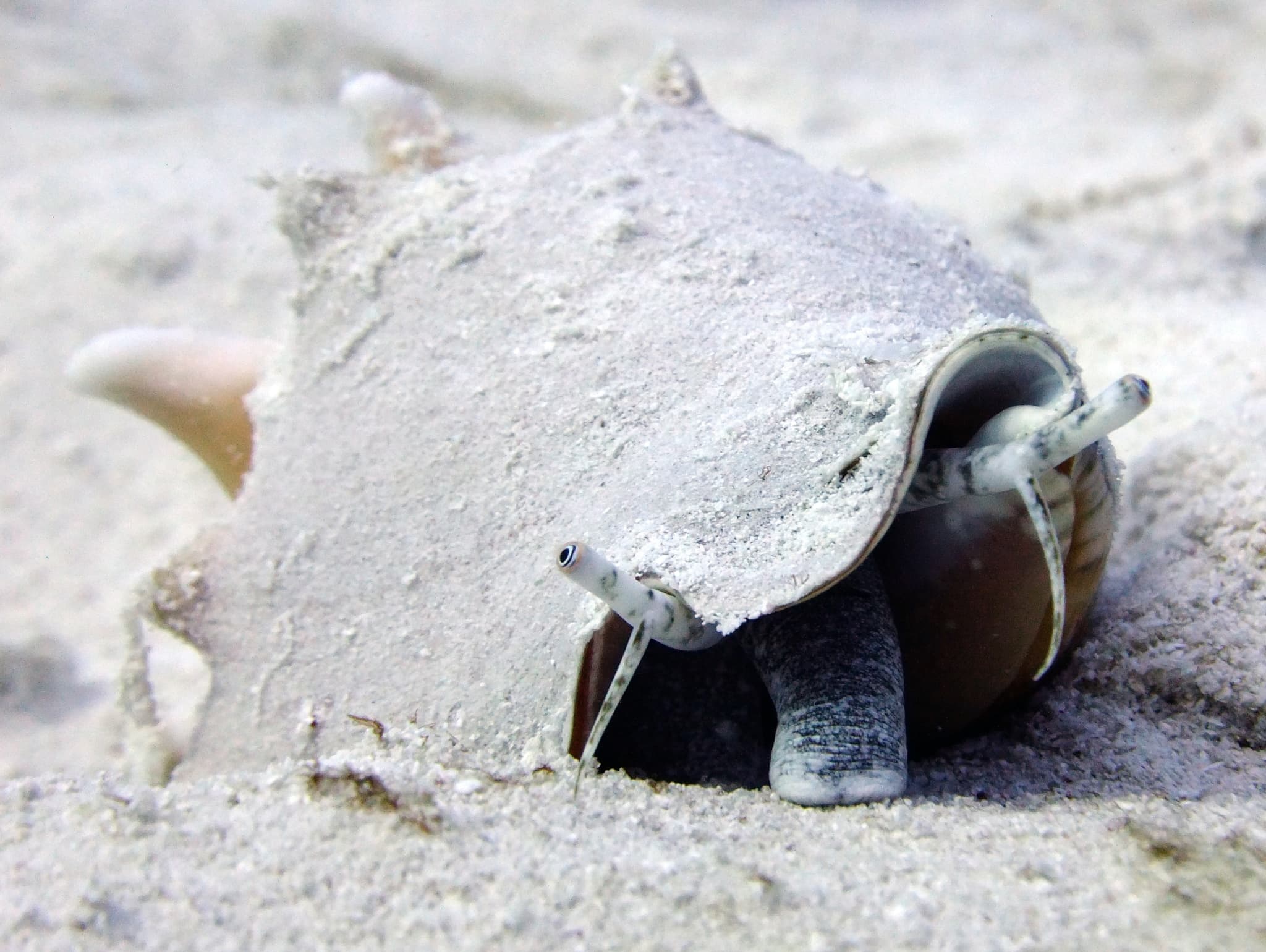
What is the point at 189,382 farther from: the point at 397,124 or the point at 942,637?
the point at 942,637

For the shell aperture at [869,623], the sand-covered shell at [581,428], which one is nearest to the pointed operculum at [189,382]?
the sand-covered shell at [581,428]

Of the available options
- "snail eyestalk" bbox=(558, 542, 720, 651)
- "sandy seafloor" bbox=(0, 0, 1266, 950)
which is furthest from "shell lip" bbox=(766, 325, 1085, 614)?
"sandy seafloor" bbox=(0, 0, 1266, 950)

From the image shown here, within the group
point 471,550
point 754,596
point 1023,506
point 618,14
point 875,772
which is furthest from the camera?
point 618,14

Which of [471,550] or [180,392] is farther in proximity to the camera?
[180,392]

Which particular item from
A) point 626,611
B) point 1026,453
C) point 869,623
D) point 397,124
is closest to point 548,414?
point 626,611

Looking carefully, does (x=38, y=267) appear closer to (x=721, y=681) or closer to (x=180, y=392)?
(x=180, y=392)

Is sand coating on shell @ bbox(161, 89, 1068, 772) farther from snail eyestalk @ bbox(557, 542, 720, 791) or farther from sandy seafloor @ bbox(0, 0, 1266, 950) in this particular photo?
sandy seafloor @ bbox(0, 0, 1266, 950)

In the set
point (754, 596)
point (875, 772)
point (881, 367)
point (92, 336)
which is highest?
point (92, 336)

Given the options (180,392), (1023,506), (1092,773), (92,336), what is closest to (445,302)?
(180,392)
